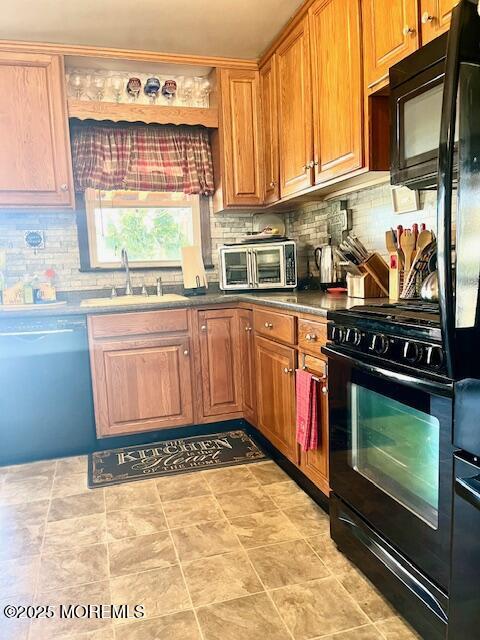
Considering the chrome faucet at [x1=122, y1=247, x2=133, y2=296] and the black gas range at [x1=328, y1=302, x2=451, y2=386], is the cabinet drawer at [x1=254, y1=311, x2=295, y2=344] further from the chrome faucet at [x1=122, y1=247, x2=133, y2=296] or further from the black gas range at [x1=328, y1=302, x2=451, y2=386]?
the chrome faucet at [x1=122, y1=247, x2=133, y2=296]

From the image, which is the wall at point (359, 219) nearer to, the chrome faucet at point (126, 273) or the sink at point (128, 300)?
the sink at point (128, 300)

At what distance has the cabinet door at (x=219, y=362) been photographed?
312 centimetres

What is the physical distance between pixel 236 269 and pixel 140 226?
31.9 inches

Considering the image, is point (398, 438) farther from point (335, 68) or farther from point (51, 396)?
point (51, 396)

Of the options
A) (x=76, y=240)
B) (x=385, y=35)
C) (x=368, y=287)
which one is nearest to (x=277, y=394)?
(x=368, y=287)

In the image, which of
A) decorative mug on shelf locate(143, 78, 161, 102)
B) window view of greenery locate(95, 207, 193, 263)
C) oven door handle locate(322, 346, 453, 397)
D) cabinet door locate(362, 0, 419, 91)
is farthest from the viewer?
window view of greenery locate(95, 207, 193, 263)

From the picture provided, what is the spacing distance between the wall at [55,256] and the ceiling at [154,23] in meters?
1.07

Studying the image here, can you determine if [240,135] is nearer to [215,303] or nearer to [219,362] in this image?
[215,303]

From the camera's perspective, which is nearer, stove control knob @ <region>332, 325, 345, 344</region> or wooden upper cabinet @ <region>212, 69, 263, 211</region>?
stove control knob @ <region>332, 325, 345, 344</region>

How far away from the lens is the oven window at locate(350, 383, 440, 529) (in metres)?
1.36

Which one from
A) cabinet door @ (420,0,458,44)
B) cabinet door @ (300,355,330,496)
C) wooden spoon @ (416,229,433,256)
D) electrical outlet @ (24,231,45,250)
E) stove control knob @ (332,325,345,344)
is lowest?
cabinet door @ (300,355,330,496)

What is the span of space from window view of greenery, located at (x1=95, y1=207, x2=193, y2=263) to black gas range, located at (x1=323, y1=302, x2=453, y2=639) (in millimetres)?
1986

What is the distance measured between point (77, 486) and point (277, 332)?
1.31m

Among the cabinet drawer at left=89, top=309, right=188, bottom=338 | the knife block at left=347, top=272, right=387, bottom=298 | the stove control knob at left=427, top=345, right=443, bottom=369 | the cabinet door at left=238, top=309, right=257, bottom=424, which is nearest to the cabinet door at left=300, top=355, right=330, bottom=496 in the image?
the knife block at left=347, top=272, right=387, bottom=298
